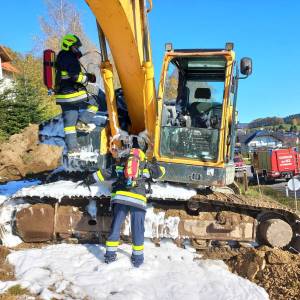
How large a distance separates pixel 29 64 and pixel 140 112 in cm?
1764

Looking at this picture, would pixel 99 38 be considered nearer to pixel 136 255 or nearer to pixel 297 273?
pixel 136 255

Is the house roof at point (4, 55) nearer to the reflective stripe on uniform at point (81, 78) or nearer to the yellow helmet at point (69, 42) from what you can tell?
the yellow helmet at point (69, 42)

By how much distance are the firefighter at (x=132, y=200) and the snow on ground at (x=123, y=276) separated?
0.20m

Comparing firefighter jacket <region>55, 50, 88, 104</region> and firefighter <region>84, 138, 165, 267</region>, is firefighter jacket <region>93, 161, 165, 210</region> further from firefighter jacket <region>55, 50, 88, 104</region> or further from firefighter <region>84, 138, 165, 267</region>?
firefighter jacket <region>55, 50, 88, 104</region>

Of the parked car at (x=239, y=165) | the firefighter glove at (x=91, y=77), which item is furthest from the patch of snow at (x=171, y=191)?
the parked car at (x=239, y=165)

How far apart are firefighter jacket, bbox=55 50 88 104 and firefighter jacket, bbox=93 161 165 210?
48.8 inches

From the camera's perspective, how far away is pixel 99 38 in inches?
243

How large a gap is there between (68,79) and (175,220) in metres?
2.52

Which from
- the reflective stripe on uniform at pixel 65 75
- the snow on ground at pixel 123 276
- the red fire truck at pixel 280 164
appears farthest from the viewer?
the red fire truck at pixel 280 164

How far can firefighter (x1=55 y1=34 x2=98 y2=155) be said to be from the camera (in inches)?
256

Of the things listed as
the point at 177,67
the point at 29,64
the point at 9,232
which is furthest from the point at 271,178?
the point at 9,232

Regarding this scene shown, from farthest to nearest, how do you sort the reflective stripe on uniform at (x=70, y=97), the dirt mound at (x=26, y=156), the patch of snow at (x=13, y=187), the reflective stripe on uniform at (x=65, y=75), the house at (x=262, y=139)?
the house at (x=262, y=139), the dirt mound at (x=26, y=156), the patch of snow at (x=13, y=187), the reflective stripe on uniform at (x=70, y=97), the reflective stripe on uniform at (x=65, y=75)

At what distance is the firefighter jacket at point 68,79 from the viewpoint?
6.50 m

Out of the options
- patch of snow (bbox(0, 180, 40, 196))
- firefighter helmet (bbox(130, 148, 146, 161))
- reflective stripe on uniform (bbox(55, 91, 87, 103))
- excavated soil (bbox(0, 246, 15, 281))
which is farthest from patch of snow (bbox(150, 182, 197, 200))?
patch of snow (bbox(0, 180, 40, 196))
